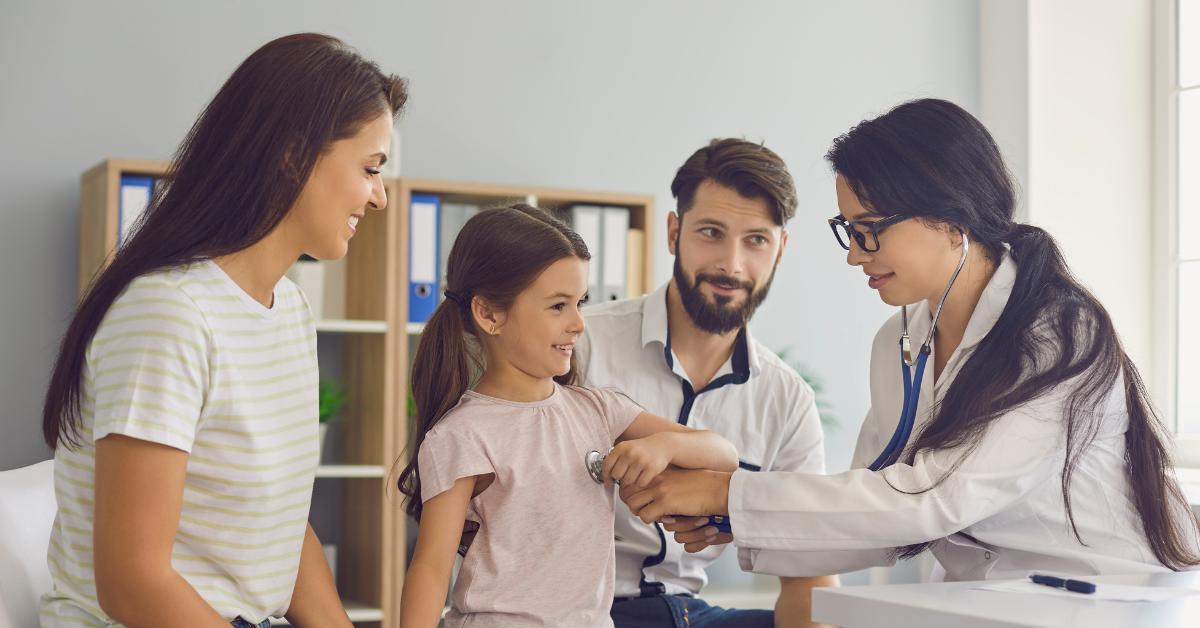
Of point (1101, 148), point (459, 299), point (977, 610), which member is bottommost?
point (977, 610)

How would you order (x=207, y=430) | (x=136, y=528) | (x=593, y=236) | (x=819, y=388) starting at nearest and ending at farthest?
(x=136, y=528) < (x=207, y=430) < (x=593, y=236) < (x=819, y=388)

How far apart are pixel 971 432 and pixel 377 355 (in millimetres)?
1909

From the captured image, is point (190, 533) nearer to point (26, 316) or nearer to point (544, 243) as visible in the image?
point (544, 243)

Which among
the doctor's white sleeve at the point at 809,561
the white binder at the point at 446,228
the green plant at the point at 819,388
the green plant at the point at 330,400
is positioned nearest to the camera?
the doctor's white sleeve at the point at 809,561

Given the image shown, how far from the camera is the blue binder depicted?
2781 mm

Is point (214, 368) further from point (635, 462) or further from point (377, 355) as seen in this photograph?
point (377, 355)

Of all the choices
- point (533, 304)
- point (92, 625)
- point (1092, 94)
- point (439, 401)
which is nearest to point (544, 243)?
point (533, 304)

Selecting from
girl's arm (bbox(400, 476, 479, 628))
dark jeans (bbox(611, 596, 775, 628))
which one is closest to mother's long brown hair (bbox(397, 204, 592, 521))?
girl's arm (bbox(400, 476, 479, 628))

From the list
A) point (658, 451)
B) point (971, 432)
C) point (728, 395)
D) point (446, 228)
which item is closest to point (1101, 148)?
point (728, 395)

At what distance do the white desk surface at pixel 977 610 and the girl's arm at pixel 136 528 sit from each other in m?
0.74

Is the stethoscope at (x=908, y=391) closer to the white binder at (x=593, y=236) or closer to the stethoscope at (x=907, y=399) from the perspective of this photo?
the stethoscope at (x=907, y=399)

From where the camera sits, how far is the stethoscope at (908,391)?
61.8 inches

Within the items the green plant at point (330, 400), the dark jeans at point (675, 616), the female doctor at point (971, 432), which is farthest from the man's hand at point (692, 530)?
the green plant at point (330, 400)

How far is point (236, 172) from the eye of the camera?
1057 millimetres
